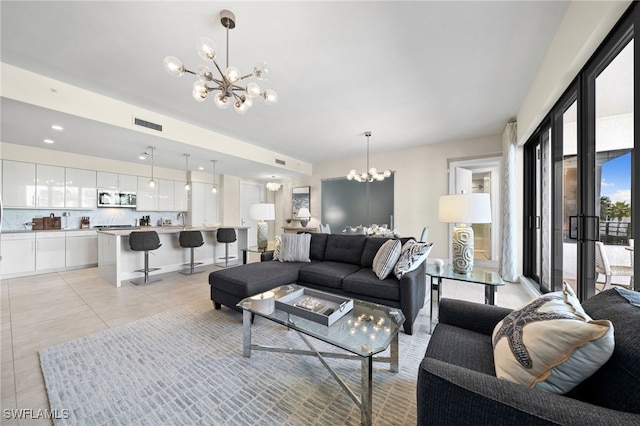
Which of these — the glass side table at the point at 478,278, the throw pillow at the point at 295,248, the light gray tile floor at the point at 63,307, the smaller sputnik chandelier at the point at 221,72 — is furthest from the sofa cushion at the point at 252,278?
the smaller sputnik chandelier at the point at 221,72

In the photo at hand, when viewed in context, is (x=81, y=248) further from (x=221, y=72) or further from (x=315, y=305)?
(x=315, y=305)

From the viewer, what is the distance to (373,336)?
5.12ft

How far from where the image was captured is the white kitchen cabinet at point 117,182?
565cm

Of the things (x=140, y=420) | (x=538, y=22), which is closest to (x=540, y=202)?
(x=538, y=22)

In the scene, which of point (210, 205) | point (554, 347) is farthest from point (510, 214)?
point (210, 205)

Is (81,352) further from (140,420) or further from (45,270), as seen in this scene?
(45,270)

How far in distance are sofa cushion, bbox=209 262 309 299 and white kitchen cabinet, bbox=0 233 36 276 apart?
4.41 meters

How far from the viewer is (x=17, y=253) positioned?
4402 mm

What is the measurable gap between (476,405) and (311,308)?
1.25 meters

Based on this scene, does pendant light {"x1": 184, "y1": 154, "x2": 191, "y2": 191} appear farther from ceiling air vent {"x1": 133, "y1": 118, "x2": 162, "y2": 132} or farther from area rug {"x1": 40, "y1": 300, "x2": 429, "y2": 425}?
area rug {"x1": 40, "y1": 300, "x2": 429, "y2": 425}

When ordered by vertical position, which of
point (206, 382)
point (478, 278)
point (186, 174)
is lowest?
point (206, 382)

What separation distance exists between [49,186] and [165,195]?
218 cm

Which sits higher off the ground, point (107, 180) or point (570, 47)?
point (570, 47)

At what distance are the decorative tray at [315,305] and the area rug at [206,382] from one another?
43cm
